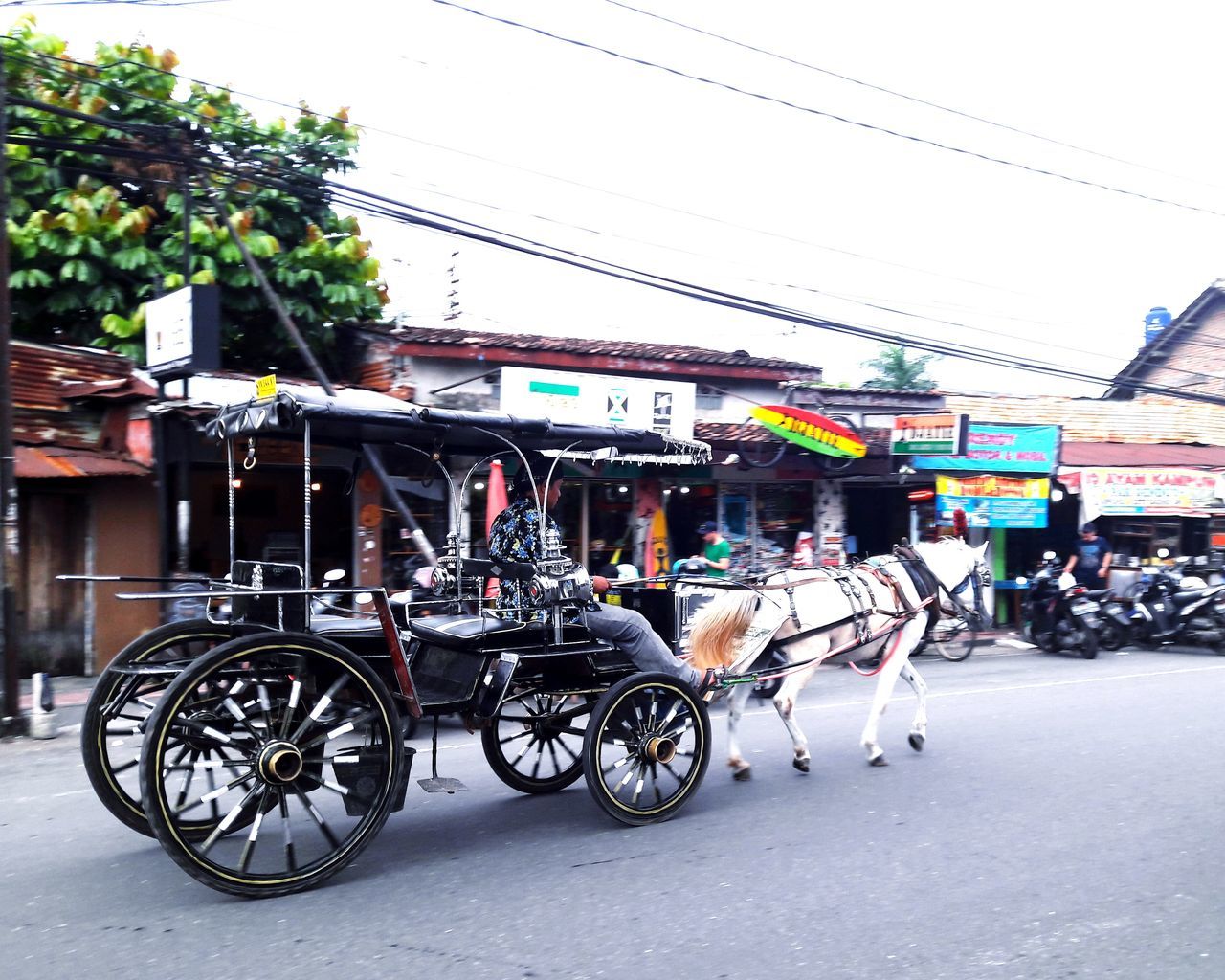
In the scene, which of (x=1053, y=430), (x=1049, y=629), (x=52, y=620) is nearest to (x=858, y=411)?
(x=1053, y=430)

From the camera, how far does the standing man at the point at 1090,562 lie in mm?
15812

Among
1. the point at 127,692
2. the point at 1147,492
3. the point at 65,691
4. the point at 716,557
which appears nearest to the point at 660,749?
the point at 127,692

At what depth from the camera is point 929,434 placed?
15859mm

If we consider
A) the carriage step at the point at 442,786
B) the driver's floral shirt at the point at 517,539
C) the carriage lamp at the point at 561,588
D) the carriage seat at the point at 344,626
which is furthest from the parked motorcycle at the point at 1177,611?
the carriage seat at the point at 344,626

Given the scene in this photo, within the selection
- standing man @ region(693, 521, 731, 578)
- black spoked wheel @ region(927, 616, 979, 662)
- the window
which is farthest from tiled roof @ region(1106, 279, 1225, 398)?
standing man @ region(693, 521, 731, 578)

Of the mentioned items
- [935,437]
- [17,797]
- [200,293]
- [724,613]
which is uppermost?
[200,293]

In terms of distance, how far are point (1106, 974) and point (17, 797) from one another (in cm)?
643

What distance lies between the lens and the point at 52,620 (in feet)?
37.9

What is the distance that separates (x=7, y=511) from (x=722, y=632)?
6038 mm

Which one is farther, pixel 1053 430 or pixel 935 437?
pixel 1053 430

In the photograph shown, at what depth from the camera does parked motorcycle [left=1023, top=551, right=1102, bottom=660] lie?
14578 mm

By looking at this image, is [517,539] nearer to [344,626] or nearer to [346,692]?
[344,626]

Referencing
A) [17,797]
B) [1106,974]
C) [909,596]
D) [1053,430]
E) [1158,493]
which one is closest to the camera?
[1106,974]

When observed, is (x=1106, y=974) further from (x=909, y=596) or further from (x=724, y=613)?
(x=909, y=596)
